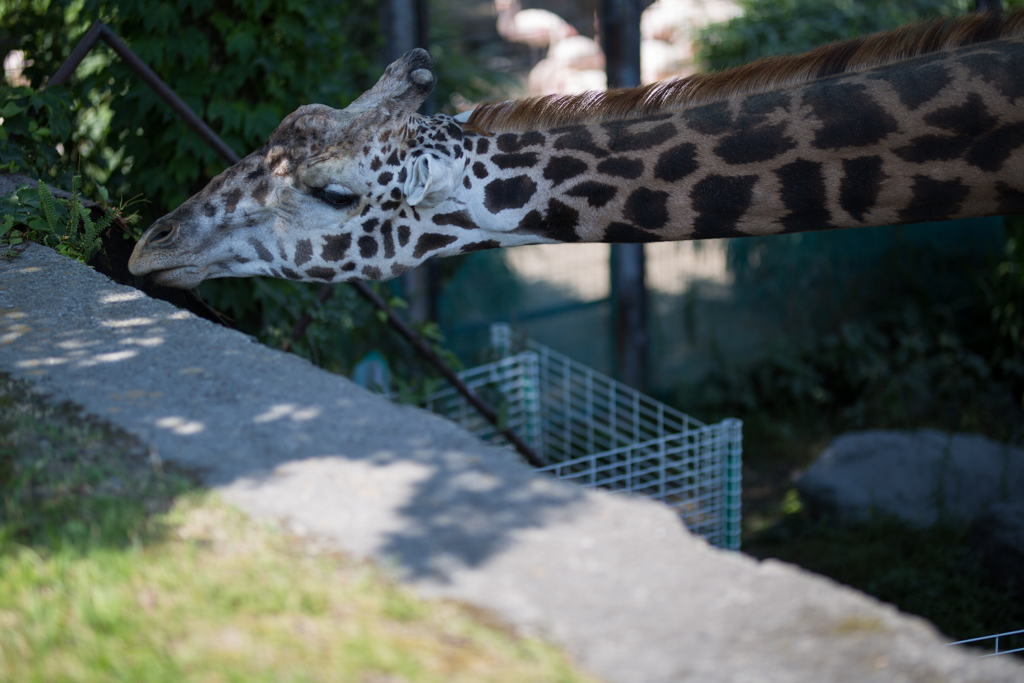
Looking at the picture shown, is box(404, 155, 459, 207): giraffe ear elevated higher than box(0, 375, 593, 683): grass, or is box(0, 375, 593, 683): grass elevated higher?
box(404, 155, 459, 207): giraffe ear

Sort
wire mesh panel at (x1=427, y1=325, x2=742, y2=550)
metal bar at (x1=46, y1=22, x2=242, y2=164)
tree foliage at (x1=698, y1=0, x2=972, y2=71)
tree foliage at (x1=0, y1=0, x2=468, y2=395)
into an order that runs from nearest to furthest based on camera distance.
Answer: metal bar at (x1=46, y1=22, x2=242, y2=164), wire mesh panel at (x1=427, y1=325, x2=742, y2=550), tree foliage at (x1=0, y1=0, x2=468, y2=395), tree foliage at (x1=698, y1=0, x2=972, y2=71)

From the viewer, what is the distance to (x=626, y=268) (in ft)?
21.2

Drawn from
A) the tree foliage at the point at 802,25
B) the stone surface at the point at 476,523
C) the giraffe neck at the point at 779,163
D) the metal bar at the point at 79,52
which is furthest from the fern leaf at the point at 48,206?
the tree foliage at the point at 802,25

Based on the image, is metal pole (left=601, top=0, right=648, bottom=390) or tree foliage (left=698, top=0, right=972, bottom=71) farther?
tree foliage (left=698, top=0, right=972, bottom=71)

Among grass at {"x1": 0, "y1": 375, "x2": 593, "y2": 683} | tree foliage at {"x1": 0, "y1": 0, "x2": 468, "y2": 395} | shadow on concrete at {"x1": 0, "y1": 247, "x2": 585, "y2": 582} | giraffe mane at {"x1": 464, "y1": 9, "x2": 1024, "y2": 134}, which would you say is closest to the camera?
grass at {"x1": 0, "y1": 375, "x2": 593, "y2": 683}

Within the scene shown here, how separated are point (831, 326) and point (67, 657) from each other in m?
6.72

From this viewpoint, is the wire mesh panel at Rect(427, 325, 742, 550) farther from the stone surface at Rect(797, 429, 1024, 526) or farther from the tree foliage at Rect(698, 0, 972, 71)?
the tree foliage at Rect(698, 0, 972, 71)

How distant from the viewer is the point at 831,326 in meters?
7.25

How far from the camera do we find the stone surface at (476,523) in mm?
1522

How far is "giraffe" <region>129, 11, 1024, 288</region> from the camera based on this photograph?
3006 mm

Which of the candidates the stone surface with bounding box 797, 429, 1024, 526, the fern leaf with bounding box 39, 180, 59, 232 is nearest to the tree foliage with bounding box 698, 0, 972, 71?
the stone surface with bounding box 797, 429, 1024, 526

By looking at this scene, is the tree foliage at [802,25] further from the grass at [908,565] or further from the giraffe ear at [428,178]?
the giraffe ear at [428,178]

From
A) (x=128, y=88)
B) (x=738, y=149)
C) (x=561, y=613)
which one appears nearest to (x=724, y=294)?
(x=738, y=149)

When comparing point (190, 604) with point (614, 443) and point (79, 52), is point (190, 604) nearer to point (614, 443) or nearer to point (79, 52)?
point (79, 52)
